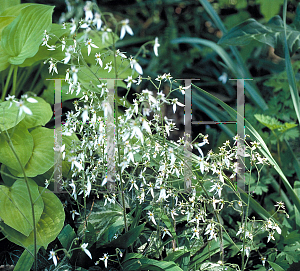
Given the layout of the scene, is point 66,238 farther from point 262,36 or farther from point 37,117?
point 262,36

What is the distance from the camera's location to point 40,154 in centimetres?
115

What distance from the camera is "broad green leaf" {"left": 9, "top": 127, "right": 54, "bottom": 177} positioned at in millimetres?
1109

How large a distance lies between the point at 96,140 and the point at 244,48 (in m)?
1.78

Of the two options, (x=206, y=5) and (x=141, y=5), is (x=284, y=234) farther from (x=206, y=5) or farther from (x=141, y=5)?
(x=141, y=5)

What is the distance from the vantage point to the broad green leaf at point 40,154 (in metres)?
1.11

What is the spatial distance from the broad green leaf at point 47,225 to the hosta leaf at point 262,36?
0.99 m

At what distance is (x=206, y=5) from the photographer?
1.87 m

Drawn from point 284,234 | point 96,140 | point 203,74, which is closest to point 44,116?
point 96,140

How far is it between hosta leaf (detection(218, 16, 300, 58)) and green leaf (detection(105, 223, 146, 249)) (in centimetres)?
94

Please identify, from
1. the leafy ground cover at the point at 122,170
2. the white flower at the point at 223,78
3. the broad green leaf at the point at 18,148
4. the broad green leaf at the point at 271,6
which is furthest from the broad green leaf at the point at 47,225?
the broad green leaf at the point at 271,6

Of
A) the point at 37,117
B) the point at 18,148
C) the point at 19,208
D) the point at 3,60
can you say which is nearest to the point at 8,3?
the point at 3,60

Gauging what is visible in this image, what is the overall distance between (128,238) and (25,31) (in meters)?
0.90

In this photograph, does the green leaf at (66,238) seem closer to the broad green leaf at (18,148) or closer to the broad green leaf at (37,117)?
the broad green leaf at (18,148)

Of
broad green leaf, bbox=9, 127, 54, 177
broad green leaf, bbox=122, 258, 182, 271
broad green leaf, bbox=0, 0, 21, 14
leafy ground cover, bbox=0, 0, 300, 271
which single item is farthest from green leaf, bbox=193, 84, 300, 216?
broad green leaf, bbox=0, 0, 21, 14
